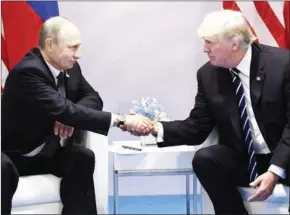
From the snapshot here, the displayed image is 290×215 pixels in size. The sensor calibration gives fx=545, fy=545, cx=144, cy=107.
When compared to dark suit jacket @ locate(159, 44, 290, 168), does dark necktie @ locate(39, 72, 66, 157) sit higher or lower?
lower

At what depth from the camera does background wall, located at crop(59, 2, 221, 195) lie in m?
3.82

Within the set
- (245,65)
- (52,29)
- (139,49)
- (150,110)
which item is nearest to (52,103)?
(52,29)

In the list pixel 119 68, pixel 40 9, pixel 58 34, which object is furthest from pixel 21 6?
pixel 58 34

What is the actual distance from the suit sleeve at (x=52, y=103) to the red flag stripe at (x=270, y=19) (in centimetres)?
158

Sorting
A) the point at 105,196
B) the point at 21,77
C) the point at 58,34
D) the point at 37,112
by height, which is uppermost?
the point at 58,34

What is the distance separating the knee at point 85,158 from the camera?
2.63m

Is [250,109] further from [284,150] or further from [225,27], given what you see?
[225,27]

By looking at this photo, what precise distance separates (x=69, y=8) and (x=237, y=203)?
1946 millimetres

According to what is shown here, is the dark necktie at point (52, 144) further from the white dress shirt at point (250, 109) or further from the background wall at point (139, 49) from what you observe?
the background wall at point (139, 49)

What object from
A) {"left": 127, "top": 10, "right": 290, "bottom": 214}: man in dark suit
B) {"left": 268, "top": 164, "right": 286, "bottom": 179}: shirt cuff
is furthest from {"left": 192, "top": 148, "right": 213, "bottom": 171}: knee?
{"left": 268, "top": 164, "right": 286, "bottom": 179}: shirt cuff

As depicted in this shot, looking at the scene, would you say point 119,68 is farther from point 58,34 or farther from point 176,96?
point 58,34

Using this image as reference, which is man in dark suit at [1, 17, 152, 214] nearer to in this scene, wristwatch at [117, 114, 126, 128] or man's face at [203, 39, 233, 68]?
wristwatch at [117, 114, 126, 128]

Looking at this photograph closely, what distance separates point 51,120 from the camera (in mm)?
2693

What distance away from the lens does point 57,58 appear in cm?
264
